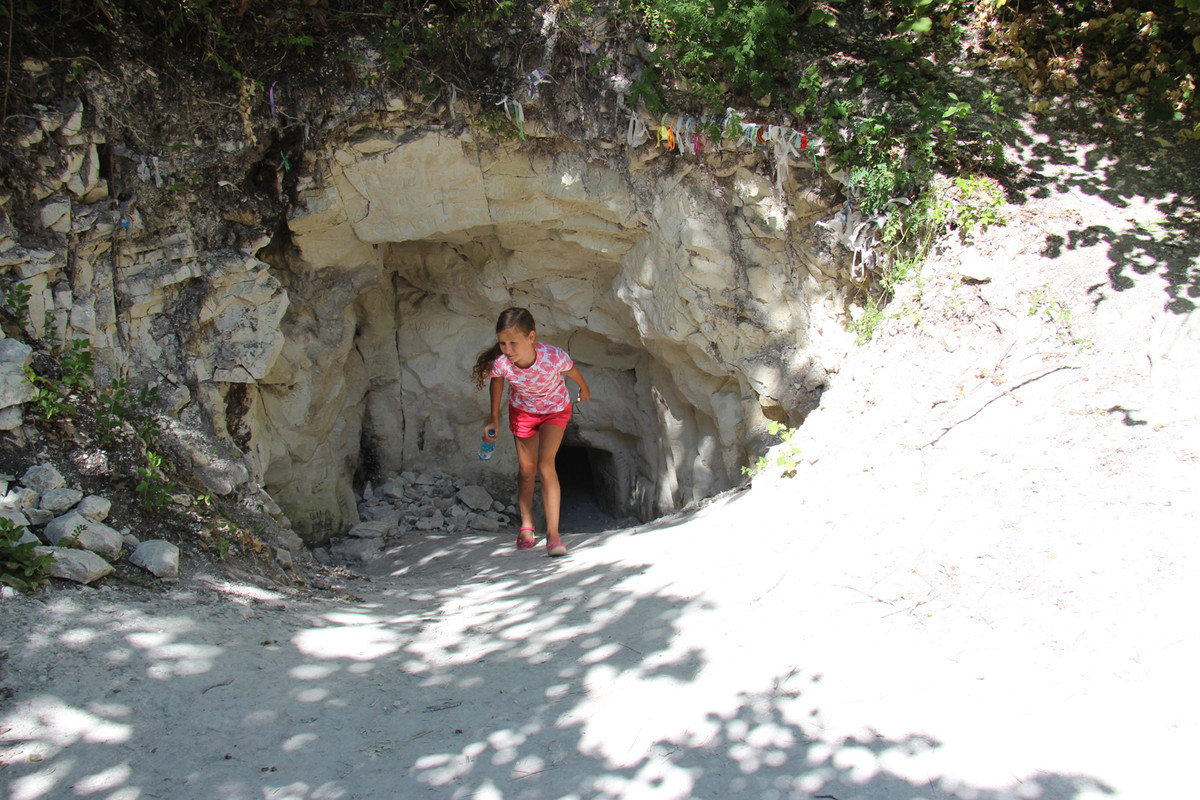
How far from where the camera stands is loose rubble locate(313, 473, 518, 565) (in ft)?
19.2

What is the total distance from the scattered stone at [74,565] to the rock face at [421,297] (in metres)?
0.73

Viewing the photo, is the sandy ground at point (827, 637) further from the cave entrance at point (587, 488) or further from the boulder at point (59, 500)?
the cave entrance at point (587, 488)

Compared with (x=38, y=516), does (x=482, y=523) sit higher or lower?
lower

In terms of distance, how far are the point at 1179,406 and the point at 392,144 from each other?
14.4 feet

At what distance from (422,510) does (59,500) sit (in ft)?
12.2

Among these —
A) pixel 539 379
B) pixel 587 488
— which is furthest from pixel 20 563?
pixel 587 488

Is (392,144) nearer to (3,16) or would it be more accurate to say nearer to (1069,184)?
(3,16)

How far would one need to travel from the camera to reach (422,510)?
20.9ft

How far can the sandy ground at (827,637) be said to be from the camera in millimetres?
1893

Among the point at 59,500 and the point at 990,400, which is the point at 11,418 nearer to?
the point at 59,500

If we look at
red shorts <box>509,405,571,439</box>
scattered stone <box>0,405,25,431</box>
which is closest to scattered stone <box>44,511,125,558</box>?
scattered stone <box>0,405,25,431</box>

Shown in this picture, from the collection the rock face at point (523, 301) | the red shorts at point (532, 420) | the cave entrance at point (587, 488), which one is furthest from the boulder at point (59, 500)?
the cave entrance at point (587, 488)

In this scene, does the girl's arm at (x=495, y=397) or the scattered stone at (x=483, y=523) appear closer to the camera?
the girl's arm at (x=495, y=397)

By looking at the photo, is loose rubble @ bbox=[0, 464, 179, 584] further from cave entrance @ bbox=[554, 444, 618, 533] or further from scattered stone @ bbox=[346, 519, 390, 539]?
cave entrance @ bbox=[554, 444, 618, 533]
